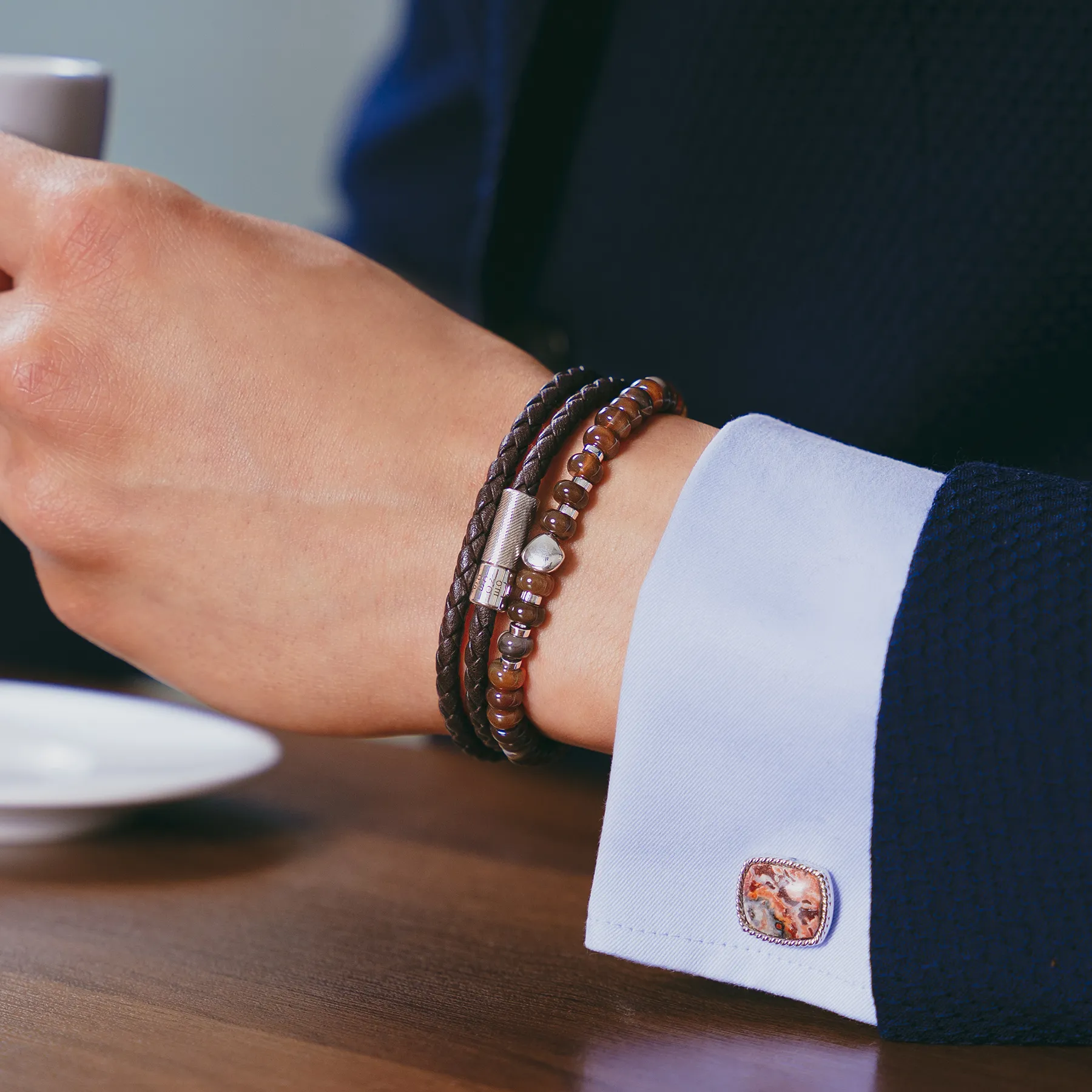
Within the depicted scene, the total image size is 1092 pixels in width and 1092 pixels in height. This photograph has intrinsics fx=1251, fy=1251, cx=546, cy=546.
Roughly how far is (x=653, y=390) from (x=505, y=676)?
11cm

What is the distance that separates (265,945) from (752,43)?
0.57 metres

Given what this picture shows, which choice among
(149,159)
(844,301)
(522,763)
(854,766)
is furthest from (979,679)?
(149,159)

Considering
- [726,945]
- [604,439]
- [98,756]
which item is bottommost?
[98,756]

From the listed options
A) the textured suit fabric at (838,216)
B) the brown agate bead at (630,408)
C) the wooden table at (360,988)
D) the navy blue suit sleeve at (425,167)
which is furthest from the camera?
the navy blue suit sleeve at (425,167)

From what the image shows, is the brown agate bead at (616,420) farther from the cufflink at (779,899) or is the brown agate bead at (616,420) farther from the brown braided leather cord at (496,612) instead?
the cufflink at (779,899)

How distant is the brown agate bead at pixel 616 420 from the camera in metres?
0.39

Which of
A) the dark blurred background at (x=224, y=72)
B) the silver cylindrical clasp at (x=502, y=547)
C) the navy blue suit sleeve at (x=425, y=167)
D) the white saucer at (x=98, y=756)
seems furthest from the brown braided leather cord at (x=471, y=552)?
the dark blurred background at (x=224, y=72)

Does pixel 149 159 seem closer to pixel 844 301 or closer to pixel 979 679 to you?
pixel 844 301

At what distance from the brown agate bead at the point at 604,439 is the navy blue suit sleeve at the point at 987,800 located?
0.10m

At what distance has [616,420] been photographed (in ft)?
1.28

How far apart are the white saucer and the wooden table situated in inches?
0.7

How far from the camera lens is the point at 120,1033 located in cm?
29

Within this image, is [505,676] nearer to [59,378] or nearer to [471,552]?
[471,552]

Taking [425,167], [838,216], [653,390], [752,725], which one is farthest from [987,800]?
[425,167]
